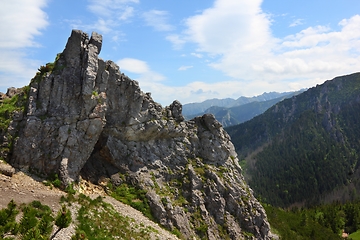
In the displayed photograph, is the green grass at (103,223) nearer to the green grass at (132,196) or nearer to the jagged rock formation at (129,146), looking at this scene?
the green grass at (132,196)

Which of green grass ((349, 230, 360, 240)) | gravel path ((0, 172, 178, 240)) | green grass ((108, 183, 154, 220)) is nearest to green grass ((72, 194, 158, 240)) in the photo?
gravel path ((0, 172, 178, 240))

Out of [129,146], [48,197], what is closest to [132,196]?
[129,146]

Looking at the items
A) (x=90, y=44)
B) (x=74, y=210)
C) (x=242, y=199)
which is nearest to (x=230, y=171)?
(x=242, y=199)

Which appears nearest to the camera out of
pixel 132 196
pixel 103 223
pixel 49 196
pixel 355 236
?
pixel 103 223

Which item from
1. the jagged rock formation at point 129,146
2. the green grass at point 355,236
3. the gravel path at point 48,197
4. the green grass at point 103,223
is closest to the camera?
the gravel path at point 48,197

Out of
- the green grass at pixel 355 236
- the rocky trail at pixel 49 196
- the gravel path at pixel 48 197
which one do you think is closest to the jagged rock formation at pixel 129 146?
the rocky trail at pixel 49 196

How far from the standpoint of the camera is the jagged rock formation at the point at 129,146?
117 feet

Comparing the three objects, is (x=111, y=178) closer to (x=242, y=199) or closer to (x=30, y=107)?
(x=30, y=107)

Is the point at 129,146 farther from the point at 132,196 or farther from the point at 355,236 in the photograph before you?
the point at 355,236

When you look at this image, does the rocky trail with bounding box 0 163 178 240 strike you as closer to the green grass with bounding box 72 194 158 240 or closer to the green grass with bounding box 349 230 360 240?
the green grass with bounding box 72 194 158 240

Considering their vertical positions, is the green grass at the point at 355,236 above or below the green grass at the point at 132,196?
below

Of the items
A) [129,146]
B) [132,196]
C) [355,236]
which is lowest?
[355,236]

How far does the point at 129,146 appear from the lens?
44.3 meters

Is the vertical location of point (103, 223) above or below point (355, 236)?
above
